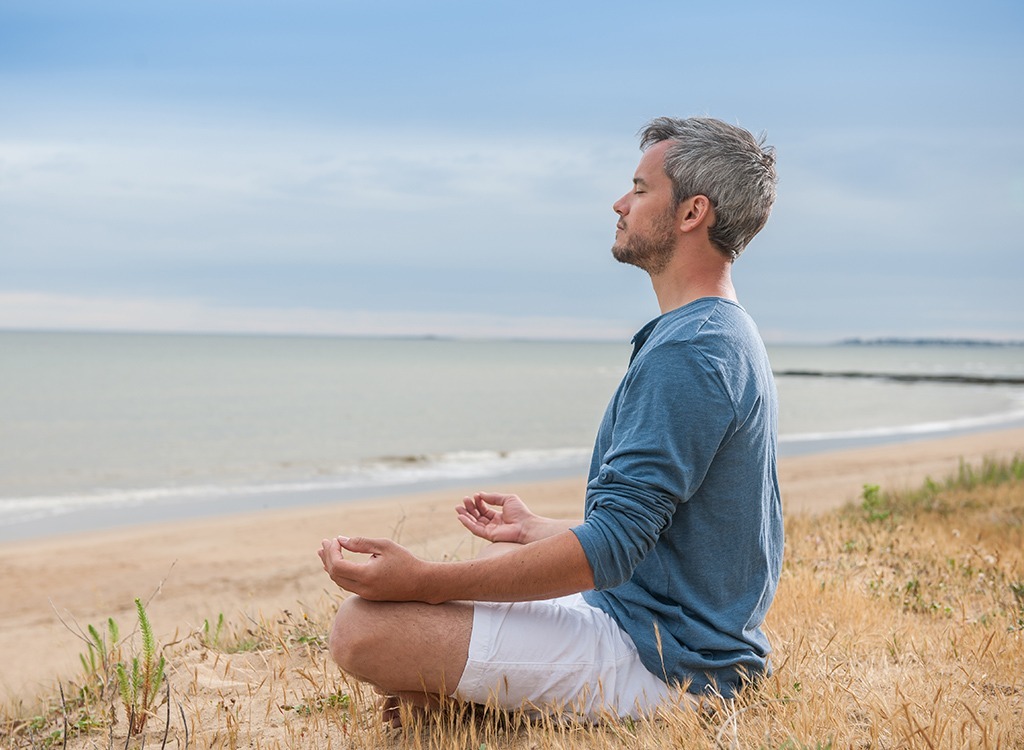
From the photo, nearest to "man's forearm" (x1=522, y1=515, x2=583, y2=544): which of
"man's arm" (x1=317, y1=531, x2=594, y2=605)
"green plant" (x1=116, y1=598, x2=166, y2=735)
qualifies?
"man's arm" (x1=317, y1=531, x2=594, y2=605)

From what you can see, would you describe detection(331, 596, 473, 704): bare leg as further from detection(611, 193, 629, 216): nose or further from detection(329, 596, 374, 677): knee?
detection(611, 193, 629, 216): nose

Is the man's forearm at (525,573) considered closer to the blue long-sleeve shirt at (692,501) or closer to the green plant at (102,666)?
the blue long-sleeve shirt at (692,501)

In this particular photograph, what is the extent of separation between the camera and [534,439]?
29469 mm

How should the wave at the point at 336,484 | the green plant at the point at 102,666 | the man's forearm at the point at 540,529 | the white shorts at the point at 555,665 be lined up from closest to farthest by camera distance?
the white shorts at the point at 555,665
the man's forearm at the point at 540,529
the green plant at the point at 102,666
the wave at the point at 336,484

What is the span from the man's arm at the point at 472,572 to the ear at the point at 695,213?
42.0 inches

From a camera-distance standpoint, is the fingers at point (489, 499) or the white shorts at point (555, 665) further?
the fingers at point (489, 499)

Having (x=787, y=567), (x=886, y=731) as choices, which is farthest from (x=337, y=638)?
(x=787, y=567)

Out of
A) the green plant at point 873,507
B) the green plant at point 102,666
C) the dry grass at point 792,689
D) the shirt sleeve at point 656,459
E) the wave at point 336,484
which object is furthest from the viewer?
the wave at point 336,484

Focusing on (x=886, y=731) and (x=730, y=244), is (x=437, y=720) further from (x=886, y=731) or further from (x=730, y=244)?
(x=730, y=244)

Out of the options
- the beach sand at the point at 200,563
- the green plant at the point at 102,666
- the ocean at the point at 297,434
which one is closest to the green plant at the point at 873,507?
the beach sand at the point at 200,563

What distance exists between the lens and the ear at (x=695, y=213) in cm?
297

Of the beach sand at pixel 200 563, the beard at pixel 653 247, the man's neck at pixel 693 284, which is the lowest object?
the beach sand at pixel 200 563

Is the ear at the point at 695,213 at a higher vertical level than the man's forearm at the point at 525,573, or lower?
higher

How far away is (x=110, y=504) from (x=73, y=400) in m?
28.5
